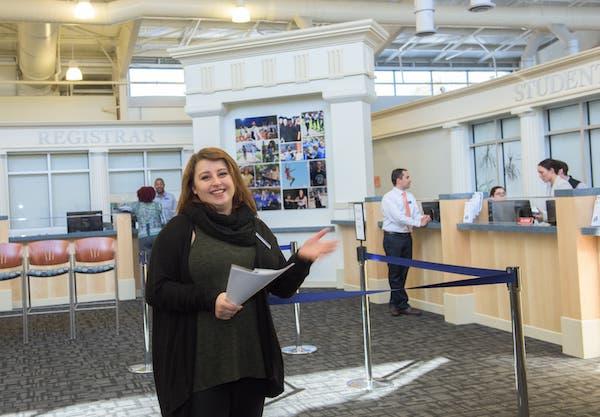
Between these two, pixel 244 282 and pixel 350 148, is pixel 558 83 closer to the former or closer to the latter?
pixel 350 148

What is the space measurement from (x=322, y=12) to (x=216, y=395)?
1176cm

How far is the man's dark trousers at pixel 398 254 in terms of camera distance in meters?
6.74

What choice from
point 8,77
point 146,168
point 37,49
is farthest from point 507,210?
point 8,77

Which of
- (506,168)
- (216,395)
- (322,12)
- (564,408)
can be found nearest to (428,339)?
(564,408)

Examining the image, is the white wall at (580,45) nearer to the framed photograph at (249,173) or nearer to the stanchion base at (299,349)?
the framed photograph at (249,173)

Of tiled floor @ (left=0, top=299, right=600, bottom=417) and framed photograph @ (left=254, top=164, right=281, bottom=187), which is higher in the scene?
framed photograph @ (left=254, top=164, right=281, bottom=187)

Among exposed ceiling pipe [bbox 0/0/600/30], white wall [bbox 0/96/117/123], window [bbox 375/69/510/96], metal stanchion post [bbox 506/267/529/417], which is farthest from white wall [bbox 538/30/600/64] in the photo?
metal stanchion post [bbox 506/267/529/417]

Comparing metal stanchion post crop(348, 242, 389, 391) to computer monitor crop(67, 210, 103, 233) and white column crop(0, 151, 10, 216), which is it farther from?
white column crop(0, 151, 10, 216)

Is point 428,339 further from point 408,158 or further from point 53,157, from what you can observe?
point 53,157

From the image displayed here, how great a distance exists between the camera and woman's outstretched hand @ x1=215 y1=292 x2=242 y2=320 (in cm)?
190

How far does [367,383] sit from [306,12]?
9.75 meters

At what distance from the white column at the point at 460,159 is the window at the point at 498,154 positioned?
0.12 metres

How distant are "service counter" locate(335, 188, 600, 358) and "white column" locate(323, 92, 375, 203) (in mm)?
1326

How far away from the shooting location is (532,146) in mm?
10977
